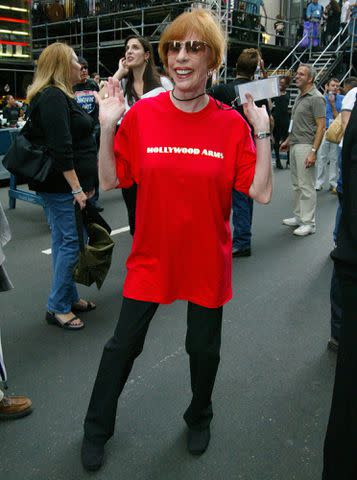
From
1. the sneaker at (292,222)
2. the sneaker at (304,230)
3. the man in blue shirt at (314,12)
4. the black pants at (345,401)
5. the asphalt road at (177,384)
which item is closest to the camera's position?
the black pants at (345,401)

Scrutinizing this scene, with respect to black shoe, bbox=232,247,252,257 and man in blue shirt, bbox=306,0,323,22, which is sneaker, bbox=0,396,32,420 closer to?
black shoe, bbox=232,247,252,257

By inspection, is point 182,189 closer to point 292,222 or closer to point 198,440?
point 198,440

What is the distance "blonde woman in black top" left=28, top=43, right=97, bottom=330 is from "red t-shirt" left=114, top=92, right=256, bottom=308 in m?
1.14

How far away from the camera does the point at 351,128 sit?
1658 mm

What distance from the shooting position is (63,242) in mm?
3502

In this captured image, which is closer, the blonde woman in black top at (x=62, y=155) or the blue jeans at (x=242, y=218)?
the blonde woman in black top at (x=62, y=155)

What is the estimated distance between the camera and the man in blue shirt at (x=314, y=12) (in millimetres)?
17983

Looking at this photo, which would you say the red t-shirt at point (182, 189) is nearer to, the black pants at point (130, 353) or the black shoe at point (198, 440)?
the black pants at point (130, 353)

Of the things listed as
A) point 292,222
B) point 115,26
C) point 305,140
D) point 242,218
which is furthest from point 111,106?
point 115,26

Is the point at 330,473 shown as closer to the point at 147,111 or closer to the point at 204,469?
the point at 204,469

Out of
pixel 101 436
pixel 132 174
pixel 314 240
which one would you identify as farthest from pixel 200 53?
pixel 314 240

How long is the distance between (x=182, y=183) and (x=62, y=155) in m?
1.42

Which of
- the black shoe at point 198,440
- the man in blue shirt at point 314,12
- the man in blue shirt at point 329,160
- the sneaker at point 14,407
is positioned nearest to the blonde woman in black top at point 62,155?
the sneaker at point 14,407

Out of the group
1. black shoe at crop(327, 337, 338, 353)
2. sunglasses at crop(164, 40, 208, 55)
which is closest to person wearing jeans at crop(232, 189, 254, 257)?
black shoe at crop(327, 337, 338, 353)
